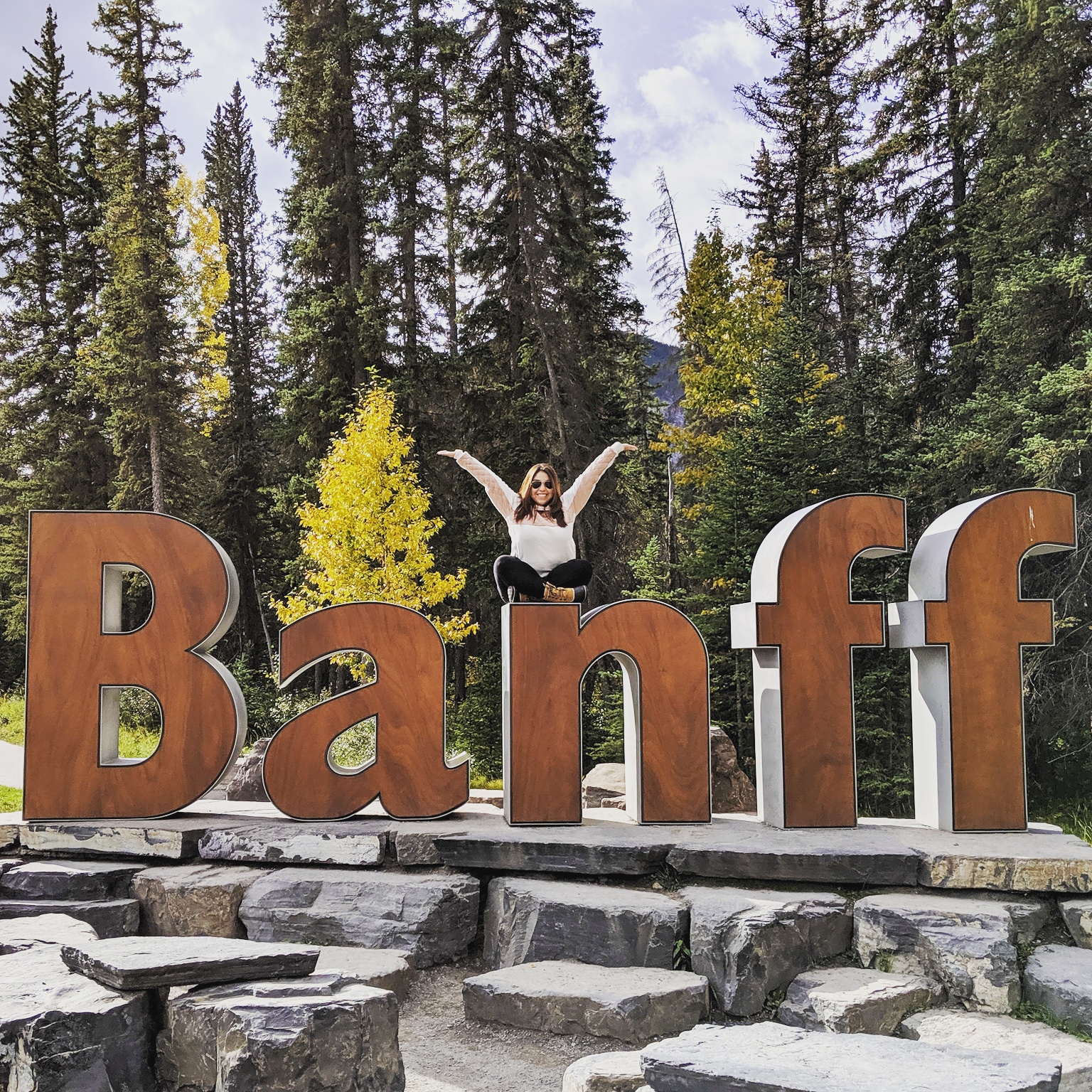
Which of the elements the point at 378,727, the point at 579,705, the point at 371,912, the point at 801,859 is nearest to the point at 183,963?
the point at 371,912

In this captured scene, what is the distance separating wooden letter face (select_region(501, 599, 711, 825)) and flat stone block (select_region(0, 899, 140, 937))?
215 centimetres

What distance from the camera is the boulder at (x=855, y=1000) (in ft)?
13.0

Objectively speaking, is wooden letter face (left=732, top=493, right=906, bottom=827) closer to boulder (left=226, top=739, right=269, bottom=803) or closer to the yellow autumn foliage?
boulder (left=226, top=739, right=269, bottom=803)

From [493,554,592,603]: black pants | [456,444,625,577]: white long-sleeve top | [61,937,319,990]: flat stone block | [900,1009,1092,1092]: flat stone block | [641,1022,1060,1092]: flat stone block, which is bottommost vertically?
[900,1009,1092,1092]: flat stone block

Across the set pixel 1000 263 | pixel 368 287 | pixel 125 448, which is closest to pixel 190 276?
pixel 125 448

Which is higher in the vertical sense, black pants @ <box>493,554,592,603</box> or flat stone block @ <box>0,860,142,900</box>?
black pants @ <box>493,554,592,603</box>

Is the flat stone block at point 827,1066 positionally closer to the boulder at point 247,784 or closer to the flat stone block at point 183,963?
the flat stone block at point 183,963

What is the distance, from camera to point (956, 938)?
4336 mm

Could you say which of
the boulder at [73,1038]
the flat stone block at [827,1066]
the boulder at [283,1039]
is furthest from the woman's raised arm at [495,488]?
the flat stone block at [827,1066]

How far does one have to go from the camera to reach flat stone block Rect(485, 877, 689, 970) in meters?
4.60

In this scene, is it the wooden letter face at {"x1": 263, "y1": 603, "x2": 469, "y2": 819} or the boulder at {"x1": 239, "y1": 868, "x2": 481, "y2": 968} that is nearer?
the boulder at {"x1": 239, "y1": 868, "x2": 481, "y2": 968}

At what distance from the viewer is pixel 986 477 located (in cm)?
1205

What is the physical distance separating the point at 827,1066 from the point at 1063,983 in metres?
1.96

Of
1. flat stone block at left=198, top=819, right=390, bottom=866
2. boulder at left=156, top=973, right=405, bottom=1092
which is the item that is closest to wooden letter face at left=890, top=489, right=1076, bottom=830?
flat stone block at left=198, top=819, right=390, bottom=866
